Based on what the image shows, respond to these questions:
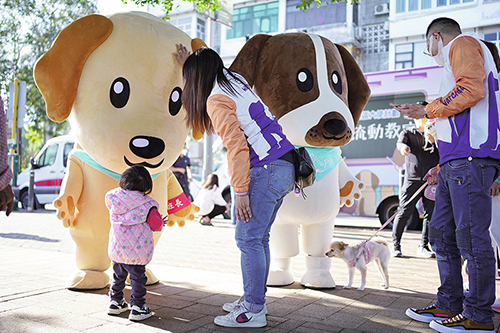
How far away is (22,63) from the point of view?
21.7 m

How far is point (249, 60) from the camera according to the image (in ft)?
13.9

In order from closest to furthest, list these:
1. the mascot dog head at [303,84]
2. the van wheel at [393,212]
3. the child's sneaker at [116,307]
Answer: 1. the child's sneaker at [116,307]
2. the mascot dog head at [303,84]
3. the van wheel at [393,212]

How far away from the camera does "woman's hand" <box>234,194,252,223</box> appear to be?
9.23 feet

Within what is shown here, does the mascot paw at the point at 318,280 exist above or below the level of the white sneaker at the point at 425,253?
above

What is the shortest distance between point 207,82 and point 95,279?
1.97 metres

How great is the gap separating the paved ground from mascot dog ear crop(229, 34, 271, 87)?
196 centimetres

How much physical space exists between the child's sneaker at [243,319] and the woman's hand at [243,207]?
600 millimetres

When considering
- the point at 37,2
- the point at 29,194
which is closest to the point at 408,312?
the point at 29,194

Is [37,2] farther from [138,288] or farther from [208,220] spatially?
[138,288]

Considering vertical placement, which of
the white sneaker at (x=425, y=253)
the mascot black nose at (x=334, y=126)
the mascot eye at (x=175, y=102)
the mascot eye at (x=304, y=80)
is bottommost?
the white sneaker at (x=425, y=253)

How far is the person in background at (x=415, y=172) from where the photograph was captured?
6320mm

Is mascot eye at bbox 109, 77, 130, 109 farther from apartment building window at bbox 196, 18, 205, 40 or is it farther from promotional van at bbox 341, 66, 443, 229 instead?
apartment building window at bbox 196, 18, 205, 40

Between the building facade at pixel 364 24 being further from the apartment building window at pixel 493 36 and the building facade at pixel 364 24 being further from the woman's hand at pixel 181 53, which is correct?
the woman's hand at pixel 181 53

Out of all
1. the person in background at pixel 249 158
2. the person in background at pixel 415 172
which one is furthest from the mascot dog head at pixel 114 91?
the person in background at pixel 415 172
